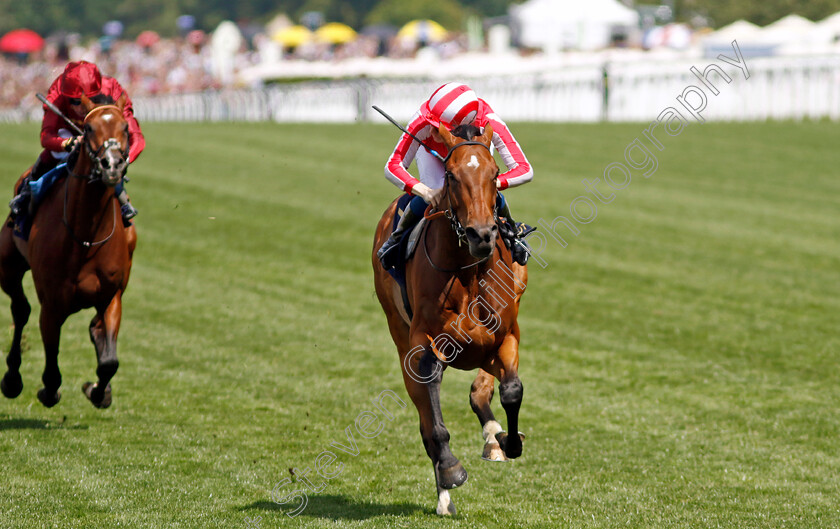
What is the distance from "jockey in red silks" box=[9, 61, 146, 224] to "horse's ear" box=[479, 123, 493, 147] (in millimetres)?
Result: 2758

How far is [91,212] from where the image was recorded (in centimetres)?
748

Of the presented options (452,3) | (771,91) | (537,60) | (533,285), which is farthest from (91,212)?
(452,3)

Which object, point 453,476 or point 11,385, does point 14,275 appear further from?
point 453,476

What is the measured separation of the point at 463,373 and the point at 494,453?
415 cm

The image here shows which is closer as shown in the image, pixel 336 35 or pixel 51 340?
pixel 51 340

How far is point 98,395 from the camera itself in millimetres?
7883

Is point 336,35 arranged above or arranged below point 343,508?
below

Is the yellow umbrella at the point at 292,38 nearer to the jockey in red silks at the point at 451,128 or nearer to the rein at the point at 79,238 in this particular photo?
the rein at the point at 79,238

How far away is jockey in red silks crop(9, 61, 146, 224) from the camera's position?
7.50 meters

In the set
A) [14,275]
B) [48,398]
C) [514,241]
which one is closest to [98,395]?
[48,398]

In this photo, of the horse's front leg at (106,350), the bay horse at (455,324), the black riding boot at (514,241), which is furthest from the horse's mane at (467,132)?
the horse's front leg at (106,350)

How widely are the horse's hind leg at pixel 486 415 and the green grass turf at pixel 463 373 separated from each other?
387 mm

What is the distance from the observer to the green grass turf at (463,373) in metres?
6.53

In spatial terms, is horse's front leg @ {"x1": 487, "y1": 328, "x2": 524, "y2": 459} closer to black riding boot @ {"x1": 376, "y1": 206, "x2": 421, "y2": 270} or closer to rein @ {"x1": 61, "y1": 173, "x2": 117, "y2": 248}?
black riding boot @ {"x1": 376, "y1": 206, "x2": 421, "y2": 270}
